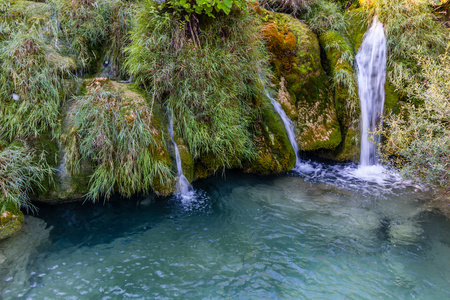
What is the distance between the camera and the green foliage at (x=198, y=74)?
15.9ft

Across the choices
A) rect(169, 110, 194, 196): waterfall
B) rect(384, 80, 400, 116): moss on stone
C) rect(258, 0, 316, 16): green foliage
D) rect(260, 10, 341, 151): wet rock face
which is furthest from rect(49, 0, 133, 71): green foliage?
rect(384, 80, 400, 116): moss on stone

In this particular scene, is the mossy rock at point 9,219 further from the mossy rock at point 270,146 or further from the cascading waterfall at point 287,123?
the cascading waterfall at point 287,123

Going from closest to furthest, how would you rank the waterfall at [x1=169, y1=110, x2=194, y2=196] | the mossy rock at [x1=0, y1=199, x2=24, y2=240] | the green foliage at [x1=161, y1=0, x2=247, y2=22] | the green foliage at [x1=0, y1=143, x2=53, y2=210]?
the mossy rock at [x1=0, y1=199, x2=24, y2=240], the green foliage at [x1=0, y1=143, x2=53, y2=210], the green foliage at [x1=161, y1=0, x2=247, y2=22], the waterfall at [x1=169, y1=110, x2=194, y2=196]

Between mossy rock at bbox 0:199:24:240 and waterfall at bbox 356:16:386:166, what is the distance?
610 cm

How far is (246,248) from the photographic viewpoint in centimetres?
358

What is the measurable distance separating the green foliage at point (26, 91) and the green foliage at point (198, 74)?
1320 mm

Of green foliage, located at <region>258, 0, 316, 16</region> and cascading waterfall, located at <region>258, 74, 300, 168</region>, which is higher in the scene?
green foliage, located at <region>258, 0, 316, 16</region>

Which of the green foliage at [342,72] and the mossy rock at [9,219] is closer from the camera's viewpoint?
the mossy rock at [9,219]

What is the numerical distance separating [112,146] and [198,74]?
6.01ft

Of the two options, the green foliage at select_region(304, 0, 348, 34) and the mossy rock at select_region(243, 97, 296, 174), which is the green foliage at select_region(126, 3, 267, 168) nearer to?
the mossy rock at select_region(243, 97, 296, 174)

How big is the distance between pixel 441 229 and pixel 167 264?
369cm

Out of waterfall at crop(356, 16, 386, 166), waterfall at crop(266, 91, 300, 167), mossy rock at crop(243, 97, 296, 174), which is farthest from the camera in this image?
waterfall at crop(356, 16, 386, 166)

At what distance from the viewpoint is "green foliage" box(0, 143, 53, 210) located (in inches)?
148

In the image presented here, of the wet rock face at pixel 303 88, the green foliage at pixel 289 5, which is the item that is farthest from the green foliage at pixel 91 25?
the green foliage at pixel 289 5
